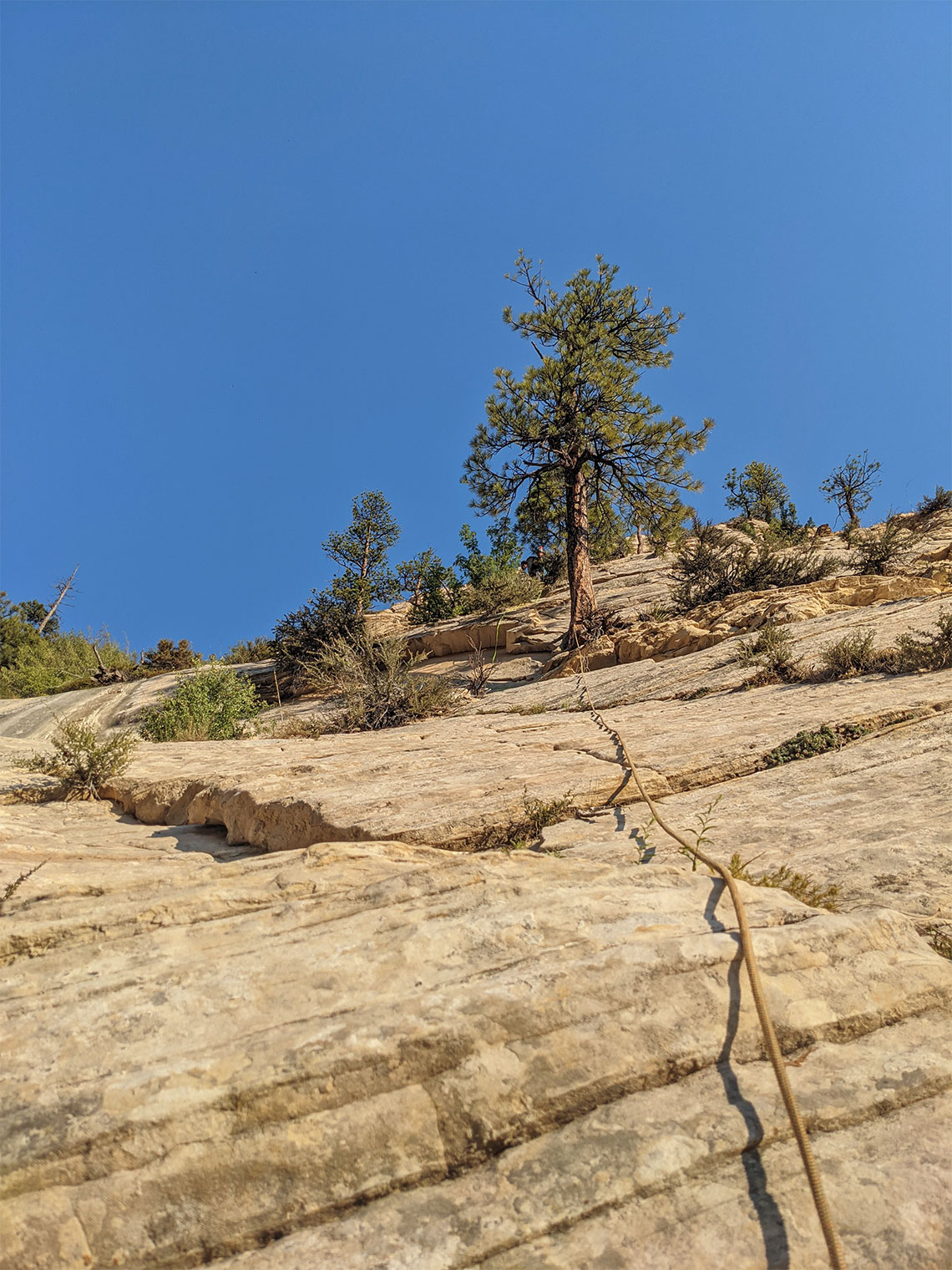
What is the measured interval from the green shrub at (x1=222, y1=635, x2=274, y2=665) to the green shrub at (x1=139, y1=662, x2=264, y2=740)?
39.3 ft

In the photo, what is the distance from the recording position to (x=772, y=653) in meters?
8.29

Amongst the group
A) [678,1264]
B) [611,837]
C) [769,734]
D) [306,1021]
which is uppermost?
[769,734]

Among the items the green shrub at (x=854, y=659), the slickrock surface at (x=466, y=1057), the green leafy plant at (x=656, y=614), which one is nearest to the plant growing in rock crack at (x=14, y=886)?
the slickrock surface at (x=466, y=1057)

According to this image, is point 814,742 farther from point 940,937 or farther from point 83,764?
point 83,764

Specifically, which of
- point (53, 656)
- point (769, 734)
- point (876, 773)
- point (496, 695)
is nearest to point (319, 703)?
point (496, 695)

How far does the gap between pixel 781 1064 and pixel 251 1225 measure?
5.07 ft

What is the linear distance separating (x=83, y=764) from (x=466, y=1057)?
4.71 meters

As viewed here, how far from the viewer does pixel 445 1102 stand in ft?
6.47

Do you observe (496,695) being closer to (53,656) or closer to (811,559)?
(811,559)

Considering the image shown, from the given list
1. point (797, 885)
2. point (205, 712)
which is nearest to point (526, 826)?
point (797, 885)

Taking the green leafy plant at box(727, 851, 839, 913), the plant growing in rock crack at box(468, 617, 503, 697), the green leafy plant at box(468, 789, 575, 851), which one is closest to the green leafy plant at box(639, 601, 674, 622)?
the plant growing in rock crack at box(468, 617, 503, 697)

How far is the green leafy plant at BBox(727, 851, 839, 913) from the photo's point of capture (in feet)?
10.5

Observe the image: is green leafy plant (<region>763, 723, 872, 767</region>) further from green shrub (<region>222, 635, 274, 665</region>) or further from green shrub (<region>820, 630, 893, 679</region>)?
green shrub (<region>222, 635, 274, 665</region>)

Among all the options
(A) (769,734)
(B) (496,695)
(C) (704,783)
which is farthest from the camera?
(B) (496,695)
